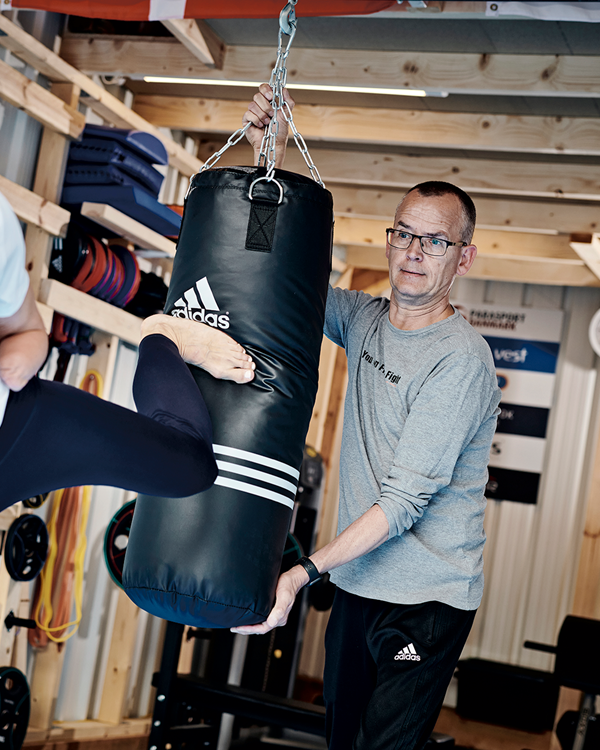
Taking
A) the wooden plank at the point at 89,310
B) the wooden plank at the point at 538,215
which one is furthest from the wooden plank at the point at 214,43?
the wooden plank at the point at 538,215

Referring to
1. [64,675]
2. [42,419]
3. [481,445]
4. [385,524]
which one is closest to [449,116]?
[481,445]

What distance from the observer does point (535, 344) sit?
6.89 metres

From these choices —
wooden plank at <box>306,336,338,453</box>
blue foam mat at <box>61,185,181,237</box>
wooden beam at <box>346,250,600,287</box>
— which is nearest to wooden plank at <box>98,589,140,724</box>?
blue foam mat at <box>61,185,181,237</box>

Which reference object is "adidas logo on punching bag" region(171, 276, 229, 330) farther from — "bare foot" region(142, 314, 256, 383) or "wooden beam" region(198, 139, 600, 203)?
"wooden beam" region(198, 139, 600, 203)

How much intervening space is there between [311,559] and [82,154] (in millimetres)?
2422

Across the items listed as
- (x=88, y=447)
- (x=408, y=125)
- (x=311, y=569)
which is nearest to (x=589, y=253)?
(x=408, y=125)

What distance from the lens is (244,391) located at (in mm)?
2156

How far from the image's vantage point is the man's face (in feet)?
8.46

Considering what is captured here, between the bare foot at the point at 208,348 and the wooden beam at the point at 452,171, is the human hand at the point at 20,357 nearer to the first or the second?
the bare foot at the point at 208,348

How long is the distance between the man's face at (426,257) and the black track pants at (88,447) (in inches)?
36.9

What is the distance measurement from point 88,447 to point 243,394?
48 cm

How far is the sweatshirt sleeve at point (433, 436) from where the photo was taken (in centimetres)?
232

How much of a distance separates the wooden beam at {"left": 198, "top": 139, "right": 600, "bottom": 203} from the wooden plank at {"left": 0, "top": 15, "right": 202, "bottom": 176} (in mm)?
821

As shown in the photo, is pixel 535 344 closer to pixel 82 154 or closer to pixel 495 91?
pixel 495 91
